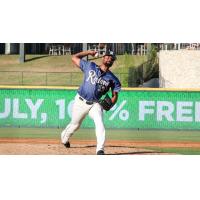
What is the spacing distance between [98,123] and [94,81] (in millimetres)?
615

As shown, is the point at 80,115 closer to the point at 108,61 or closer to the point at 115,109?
the point at 115,109

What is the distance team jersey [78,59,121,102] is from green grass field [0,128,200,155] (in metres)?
0.53

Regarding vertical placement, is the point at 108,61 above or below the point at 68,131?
above

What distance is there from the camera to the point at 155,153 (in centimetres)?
1167

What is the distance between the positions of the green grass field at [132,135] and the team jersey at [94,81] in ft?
1.73

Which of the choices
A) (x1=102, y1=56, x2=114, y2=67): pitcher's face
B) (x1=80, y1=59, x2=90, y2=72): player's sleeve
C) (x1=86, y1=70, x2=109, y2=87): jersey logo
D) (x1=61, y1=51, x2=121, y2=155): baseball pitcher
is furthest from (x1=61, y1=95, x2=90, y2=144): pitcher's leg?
(x1=102, y1=56, x2=114, y2=67): pitcher's face

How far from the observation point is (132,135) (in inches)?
456

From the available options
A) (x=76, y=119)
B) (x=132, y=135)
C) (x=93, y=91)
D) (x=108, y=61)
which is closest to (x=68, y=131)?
(x=76, y=119)

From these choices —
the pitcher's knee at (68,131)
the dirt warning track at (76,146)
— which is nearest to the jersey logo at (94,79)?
the pitcher's knee at (68,131)

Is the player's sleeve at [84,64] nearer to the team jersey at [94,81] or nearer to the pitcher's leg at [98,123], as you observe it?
the team jersey at [94,81]

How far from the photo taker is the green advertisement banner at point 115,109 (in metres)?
11.6

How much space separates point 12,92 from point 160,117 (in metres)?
2.26

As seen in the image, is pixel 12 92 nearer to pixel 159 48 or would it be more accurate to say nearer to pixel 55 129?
pixel 55 129

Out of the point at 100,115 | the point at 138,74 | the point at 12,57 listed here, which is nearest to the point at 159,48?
the point at 138,74
